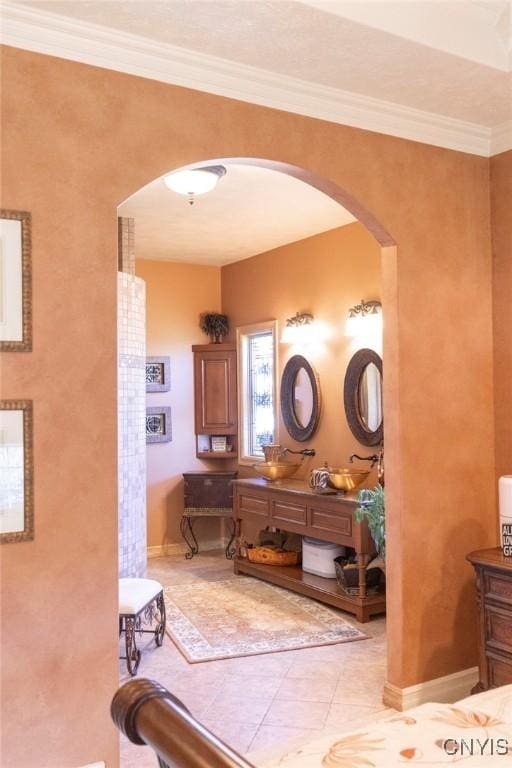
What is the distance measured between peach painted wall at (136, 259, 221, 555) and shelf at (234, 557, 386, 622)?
1149 millimetres

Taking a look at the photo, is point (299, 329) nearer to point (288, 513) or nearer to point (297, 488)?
point (297, 488)

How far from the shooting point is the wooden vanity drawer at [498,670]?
296 cm

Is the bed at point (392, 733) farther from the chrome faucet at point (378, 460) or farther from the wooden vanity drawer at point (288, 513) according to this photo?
the wooden vanity drawer at point (288, 513)

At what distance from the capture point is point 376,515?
435 centimetres

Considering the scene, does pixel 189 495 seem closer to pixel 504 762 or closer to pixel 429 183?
pixel 429 183

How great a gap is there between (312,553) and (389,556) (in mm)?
2081

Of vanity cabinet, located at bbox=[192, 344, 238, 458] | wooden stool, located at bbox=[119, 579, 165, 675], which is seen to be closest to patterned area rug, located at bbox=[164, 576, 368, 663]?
wooden stool, located at bbox=[119, 579, 165, 675]

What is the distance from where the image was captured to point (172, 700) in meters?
1.04

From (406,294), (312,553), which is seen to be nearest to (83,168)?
(406,294)

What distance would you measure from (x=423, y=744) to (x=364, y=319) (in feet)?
12.8

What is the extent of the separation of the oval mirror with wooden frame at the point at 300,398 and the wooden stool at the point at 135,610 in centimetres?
215

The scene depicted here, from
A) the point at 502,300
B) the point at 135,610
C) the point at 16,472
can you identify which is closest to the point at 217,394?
the point at 135,610

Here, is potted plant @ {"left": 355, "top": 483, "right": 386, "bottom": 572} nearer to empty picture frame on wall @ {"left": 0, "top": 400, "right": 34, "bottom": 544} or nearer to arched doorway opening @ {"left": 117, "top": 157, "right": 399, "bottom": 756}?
arched doorway opening @ {"left": 117, "top": 157, "right": 399, "bottom": 756}

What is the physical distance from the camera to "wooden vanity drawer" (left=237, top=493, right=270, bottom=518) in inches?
222
